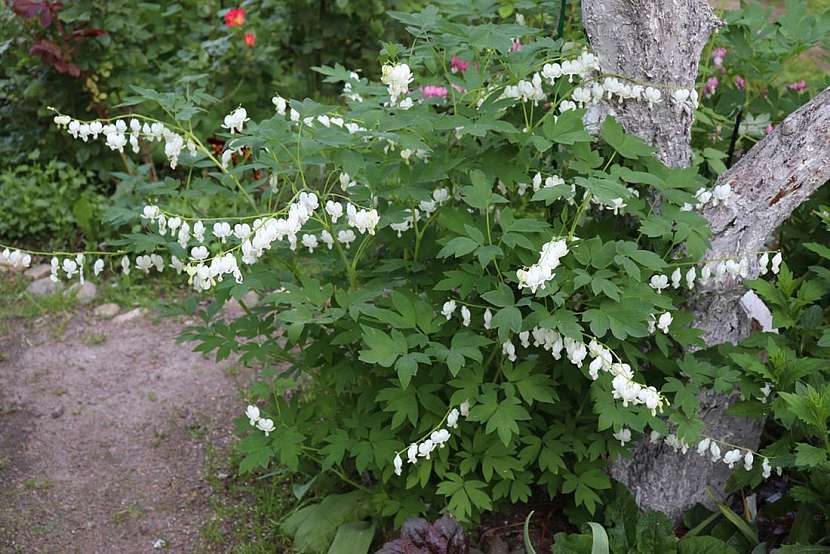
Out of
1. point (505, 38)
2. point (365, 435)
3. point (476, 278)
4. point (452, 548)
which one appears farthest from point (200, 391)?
point (505, 38)

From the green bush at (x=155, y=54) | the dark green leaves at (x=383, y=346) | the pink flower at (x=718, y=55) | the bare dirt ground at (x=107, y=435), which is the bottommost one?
the bare dirt ground at (x=107, y=435)

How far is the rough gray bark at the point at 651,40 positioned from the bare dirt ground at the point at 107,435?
7.09 ft

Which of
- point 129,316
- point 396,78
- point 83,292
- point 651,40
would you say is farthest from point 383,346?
point 83,292

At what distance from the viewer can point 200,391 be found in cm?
421

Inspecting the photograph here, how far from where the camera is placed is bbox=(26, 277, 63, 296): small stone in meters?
4.98

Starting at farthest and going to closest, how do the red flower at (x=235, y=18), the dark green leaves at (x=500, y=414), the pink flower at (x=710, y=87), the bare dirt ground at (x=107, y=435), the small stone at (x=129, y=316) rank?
the red flower at (x=235, y=18)
the small stone at (x=129, y=316)
the pink flower at (x=710, y=87)
the bare dirt ground at (x=107, y=435)
the dark green leaves at (x=500, y=414)

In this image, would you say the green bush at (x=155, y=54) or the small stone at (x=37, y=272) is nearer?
the small stone at (x=37, y=272)

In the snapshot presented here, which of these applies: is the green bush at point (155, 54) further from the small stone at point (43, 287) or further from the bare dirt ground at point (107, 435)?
the bare dirt ground at point (107, 435)

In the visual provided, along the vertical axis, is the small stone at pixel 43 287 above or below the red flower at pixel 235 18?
below

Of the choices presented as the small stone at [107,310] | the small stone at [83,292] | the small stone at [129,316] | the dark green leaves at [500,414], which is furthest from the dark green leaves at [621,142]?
the small stone at [83,292]

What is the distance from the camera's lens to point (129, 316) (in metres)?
4.77

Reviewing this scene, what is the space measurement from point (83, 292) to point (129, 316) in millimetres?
358

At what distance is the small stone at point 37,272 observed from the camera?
5102 mm

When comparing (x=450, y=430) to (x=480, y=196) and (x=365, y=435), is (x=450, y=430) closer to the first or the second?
(x=365, y=435)
